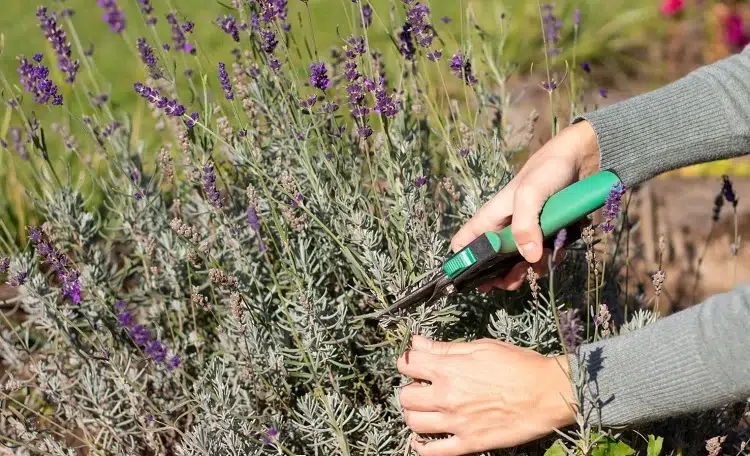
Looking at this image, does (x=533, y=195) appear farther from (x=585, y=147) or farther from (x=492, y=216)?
(x=585, y=147)

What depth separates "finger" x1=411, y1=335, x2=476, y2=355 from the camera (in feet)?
5.57

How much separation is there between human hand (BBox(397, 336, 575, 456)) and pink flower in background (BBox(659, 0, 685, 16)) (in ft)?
13.7

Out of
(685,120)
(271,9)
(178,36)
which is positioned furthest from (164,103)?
(685,120)

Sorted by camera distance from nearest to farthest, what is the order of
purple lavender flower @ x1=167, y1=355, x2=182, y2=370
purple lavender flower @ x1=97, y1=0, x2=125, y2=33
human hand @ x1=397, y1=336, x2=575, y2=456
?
human hand @ x1=397, y1=336, x2=575, y2=456, purple lavender flower @ x1=167, y1=355, x2=182, y2=370, purple lavender flower @ x1=97, y1=0, x2=125, y2=33

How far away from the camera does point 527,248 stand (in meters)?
1.71

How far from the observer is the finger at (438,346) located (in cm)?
170

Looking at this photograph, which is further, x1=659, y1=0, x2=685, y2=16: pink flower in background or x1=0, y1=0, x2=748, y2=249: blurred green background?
x1=659, y1=0, x2=685, y2=16: pink flower in background

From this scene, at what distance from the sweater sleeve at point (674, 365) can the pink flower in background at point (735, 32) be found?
3.85m

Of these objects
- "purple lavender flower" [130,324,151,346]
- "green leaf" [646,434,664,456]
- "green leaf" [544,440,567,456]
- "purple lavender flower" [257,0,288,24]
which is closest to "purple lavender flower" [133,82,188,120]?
"purple lavender flower" [257,0,288,24]

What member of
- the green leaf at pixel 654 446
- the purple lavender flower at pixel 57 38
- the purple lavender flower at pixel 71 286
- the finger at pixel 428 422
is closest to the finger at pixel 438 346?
the finger at pixel 428 422

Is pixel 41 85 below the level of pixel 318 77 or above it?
above

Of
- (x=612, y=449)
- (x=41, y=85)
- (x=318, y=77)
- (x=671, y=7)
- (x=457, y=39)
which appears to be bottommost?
(x=671, y=7)

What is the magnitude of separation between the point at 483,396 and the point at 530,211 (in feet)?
1.27

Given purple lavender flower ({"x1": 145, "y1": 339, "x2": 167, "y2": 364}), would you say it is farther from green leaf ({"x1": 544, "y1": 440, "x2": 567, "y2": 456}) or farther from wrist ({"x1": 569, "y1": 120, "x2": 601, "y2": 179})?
wrist ({"x1": 569, "y1": 120, "x2": 601, "y2": 179})
